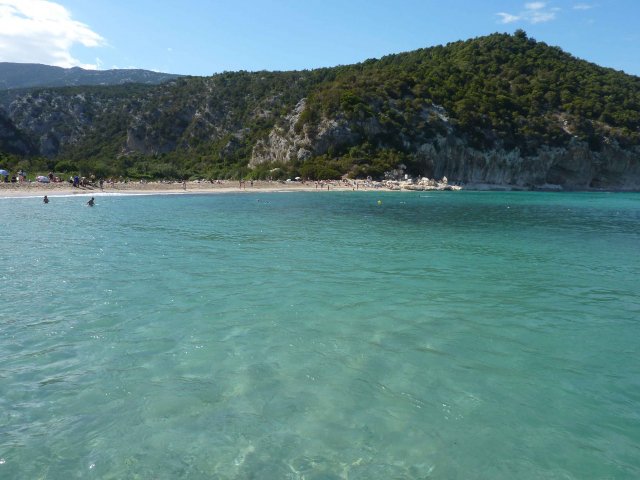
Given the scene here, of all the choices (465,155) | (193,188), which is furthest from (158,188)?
(465,155)

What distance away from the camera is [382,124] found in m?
77.0

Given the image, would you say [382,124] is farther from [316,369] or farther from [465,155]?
[316,369]

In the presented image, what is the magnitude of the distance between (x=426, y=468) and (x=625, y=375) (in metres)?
3.91

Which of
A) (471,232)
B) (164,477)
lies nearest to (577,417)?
(164,477)

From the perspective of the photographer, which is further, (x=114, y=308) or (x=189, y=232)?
(x=189, y=232)

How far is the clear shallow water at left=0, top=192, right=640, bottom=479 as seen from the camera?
4.50 meters

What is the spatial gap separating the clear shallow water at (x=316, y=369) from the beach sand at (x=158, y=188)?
124 feet

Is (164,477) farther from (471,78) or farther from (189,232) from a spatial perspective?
(471,78)

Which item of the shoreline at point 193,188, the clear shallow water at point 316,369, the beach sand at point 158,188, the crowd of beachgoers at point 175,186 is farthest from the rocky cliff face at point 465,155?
the clear shallow water at point 316,369

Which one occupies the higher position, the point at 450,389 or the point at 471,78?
the point at 471,78

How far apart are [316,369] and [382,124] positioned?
74441 mm

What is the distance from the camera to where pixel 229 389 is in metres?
5.77

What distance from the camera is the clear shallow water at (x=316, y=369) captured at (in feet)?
14.8

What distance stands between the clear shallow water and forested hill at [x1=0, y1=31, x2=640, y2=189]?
57.9 metres
